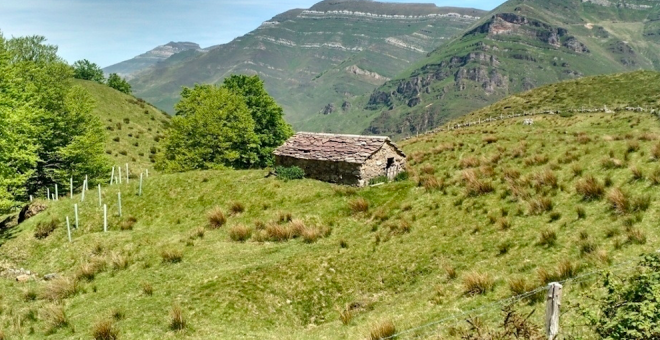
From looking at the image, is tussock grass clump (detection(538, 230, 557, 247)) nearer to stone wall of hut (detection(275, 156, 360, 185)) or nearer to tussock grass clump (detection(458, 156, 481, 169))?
tussock grass clump (detection(458, 156, 481, 169))

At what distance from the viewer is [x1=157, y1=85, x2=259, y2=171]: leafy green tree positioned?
46312 millimetres

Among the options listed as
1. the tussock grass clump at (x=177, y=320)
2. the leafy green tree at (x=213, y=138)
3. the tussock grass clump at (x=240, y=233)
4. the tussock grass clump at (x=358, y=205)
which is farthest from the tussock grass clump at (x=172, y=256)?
the leafy green tree at (x=213, y=138)

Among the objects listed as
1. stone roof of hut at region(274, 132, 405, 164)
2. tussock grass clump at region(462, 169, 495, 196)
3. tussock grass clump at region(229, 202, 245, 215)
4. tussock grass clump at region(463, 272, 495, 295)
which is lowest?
tussock grass clump at region(229, 202, 245, 215)

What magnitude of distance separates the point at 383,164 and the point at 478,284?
21.2 metres

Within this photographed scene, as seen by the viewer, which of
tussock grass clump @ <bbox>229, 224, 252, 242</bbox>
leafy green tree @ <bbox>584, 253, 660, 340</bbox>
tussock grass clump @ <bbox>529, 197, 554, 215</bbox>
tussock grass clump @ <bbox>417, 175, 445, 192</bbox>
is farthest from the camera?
tussock grass clump @ <bbox>417, 175, 445, 192</bbox>

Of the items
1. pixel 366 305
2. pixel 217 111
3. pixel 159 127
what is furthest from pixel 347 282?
pixel 159 127

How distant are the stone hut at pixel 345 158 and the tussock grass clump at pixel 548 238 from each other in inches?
693

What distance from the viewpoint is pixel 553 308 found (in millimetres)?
8133

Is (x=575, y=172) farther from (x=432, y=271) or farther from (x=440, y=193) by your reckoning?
(x=432, y=271)

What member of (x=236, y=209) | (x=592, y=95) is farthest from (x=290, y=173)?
(x=592, y=95)

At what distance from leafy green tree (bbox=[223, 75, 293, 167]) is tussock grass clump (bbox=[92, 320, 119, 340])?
41.3 m

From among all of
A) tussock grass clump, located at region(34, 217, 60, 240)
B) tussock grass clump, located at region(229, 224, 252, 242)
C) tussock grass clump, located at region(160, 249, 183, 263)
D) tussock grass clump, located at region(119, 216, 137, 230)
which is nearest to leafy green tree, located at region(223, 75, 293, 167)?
tussock grass clump, located at region(119, 216, 137, 230)

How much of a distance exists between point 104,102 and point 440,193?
68510 mm

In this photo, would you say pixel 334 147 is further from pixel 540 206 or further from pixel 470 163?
pixel 540 206
